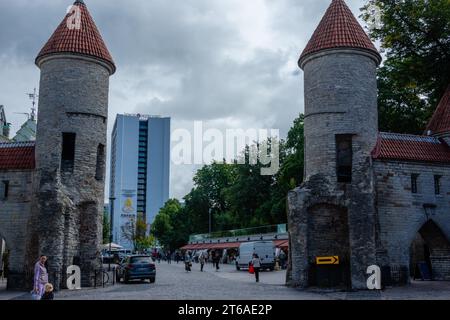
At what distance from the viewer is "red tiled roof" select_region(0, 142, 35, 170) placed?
989 inches

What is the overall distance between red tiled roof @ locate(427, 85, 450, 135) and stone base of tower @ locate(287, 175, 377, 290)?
7.48 m

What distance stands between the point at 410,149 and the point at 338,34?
22.4ft

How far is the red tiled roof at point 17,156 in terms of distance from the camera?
25.1m

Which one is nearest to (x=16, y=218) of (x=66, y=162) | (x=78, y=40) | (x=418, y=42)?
(x=66, y=162)

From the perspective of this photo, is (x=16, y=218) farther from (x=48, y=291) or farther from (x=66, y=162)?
(x=48, y=291)

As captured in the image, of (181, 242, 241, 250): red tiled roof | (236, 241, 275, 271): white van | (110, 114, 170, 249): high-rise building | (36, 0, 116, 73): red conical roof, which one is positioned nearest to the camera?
(36, 0, 116, 73): red conical roof

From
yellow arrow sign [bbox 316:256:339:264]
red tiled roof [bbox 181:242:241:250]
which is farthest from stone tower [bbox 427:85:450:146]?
red tiled roof [bbox 181:242:241:250]

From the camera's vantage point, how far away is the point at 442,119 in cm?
2852

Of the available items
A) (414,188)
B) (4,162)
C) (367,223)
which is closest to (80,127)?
(4,162)

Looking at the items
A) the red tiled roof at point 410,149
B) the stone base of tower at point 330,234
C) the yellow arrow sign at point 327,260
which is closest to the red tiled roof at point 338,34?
the red tiled roof at point 410,149

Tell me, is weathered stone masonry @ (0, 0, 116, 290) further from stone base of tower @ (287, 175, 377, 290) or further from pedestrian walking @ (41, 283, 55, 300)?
pedestrian walking @ (41, 283, 55, 300)
